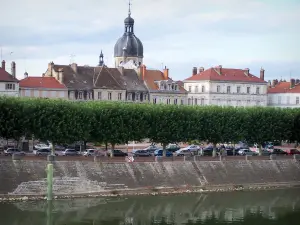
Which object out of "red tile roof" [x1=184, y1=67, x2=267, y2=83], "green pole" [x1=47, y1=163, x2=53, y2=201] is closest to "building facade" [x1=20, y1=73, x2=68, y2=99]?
"red tile roof" [x1=184, y1=67, x2=267, y2=83]

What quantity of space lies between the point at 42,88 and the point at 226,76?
33089 millimetres

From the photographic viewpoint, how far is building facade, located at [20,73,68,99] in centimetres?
8869

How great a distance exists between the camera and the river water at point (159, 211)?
48.1m

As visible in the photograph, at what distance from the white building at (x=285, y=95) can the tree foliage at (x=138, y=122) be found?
31762 millimetres

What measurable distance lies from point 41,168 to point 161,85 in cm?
4564

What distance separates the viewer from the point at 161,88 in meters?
99.9

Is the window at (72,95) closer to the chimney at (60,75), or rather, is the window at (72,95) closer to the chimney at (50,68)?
the chimney at (60,75)

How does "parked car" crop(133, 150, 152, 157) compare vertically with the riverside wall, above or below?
above

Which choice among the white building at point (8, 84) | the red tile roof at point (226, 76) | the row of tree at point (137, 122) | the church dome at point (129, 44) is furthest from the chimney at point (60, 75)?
the church dome at point (129, 44)

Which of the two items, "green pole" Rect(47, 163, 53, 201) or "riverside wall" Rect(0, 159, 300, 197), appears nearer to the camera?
"green pole" Rect(47, 163, 53, 201)

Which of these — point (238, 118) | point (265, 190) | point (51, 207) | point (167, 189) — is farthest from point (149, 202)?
point (238, 118)

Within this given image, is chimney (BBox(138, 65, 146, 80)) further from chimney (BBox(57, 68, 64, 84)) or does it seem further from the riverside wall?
the riverside wall

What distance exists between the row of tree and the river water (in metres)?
9.20

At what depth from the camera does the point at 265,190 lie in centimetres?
6594
